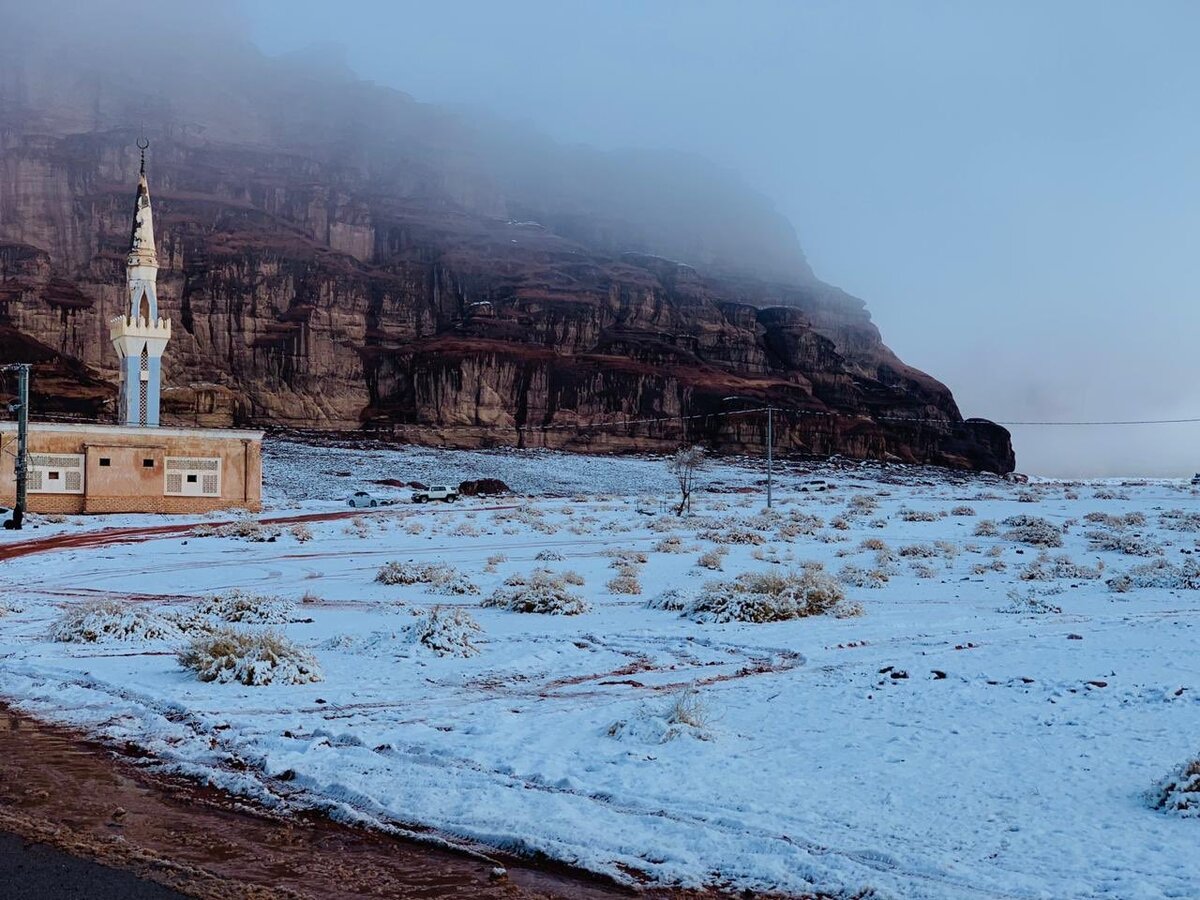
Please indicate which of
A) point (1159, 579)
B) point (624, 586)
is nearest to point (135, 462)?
point (624, 586)

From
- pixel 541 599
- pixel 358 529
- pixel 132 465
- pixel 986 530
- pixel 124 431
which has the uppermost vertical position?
pixel 124 431

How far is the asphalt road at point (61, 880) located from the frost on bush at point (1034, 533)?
27287 mm

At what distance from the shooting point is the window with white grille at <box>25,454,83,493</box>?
1631 inches

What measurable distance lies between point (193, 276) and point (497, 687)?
449 ft

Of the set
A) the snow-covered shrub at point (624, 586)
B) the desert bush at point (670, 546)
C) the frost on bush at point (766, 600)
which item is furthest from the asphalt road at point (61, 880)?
the desert bush at point (670, 546)

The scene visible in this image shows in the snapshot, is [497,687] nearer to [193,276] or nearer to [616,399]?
[616,399]

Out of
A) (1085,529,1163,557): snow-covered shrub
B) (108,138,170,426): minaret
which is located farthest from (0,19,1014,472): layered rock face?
(1085,529,1163,557): snow-covered shrub

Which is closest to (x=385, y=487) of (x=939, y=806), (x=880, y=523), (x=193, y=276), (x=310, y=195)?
(x=880, y=523)

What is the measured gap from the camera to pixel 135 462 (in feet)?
143

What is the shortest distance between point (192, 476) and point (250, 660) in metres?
38.0

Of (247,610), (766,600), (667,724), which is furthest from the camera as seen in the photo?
(766,600)

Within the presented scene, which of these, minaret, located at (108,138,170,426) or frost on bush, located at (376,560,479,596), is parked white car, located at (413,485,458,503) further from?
frost on bush, located at (376,560,479,596)

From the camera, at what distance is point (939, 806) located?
20.4 ft

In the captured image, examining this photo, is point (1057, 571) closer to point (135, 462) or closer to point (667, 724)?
point (667, 724)
